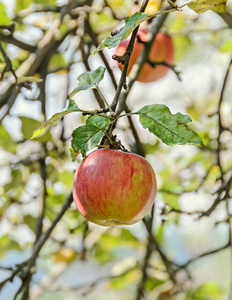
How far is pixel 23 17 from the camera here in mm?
1455

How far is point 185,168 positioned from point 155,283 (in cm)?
49

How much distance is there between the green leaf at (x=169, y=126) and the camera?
0.69m

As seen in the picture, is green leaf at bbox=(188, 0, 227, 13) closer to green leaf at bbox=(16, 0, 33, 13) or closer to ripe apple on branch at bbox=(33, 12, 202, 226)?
ripe apple on branch at bbox=(33, 12, 202, 226)

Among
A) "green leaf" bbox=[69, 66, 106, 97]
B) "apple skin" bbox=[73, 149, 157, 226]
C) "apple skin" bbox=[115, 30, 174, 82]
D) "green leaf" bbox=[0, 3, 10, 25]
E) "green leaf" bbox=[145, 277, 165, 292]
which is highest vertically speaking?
"green leaf" bbox=[69, 66, 106, 97]

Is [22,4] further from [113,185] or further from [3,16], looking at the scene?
[113,185]

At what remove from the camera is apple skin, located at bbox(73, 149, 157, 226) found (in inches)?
29.0

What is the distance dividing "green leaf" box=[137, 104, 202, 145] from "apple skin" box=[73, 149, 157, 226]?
0.07 metres

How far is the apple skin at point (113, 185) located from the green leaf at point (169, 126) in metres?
0.07

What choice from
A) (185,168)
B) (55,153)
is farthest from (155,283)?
(55,153)

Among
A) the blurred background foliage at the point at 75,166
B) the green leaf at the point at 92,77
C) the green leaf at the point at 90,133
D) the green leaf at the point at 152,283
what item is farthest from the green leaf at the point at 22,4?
the green leaf at the point at 152,283

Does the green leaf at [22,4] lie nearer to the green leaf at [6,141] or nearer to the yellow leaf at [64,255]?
the green leaf at [6,141]

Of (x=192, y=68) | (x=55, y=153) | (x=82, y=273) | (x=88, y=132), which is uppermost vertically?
(x=88, y=132)

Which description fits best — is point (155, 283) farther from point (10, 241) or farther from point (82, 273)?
point (82, 273)

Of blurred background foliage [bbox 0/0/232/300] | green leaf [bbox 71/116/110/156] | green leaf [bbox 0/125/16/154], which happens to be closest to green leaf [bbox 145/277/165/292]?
blurred background foliage [bbox 0/0/232/300]
